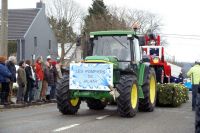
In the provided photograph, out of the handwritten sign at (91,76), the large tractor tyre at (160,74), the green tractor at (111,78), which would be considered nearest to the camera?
the green tractor at (111,78)

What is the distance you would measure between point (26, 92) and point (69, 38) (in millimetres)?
46985

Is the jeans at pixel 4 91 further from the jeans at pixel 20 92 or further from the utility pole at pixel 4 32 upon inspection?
the utility pole at pixel 4 32

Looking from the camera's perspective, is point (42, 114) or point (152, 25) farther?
point (152, 25)

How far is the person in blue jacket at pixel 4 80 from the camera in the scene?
16.7 m

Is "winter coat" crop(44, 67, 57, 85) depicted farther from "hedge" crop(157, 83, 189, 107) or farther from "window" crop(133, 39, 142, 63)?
"window" crop(133, 39, 142, 63)

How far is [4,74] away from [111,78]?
15.1ft

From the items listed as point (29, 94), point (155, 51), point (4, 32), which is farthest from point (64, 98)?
point (155, 51)

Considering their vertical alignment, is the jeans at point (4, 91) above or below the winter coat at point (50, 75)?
below

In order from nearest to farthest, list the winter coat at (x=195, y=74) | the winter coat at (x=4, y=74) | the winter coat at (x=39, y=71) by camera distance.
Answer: the winter coat at (x=4, y=74), the winter coat at (x=195, y=74), the winter coat at (x=39, y=71)

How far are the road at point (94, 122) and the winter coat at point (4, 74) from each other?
135 cm

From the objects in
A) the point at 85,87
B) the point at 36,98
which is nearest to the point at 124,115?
the point at 85,87

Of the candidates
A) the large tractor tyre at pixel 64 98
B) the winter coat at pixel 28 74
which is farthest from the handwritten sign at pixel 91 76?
the winter coat at pixel 28 74

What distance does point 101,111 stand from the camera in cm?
1617

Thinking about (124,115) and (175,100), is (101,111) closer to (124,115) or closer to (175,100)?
(124,115)
